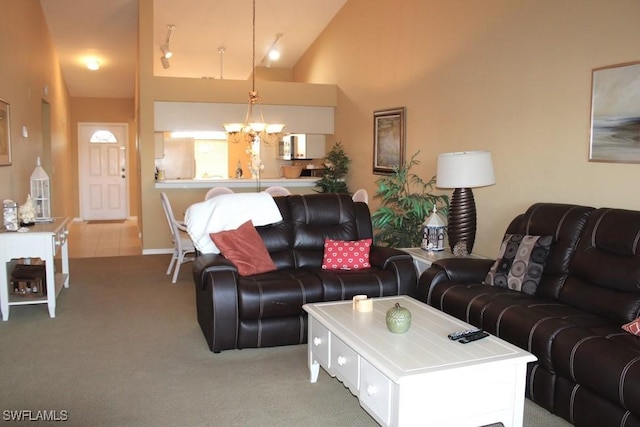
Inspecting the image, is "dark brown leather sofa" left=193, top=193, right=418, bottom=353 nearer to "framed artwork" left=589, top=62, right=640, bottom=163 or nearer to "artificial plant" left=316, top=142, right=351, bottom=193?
"framed artwork" left=589, top=62, right=640, bottom=163

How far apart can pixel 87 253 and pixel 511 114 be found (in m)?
5.87

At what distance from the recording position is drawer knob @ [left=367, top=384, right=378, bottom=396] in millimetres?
2555

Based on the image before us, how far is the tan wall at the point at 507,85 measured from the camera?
3854 millimetres

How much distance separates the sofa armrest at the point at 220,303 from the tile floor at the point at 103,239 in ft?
14.0

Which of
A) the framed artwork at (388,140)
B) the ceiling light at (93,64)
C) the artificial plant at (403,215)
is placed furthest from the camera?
the ceiling light at (93,64)

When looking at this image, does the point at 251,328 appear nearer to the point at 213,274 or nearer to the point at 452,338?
the point at 213,274

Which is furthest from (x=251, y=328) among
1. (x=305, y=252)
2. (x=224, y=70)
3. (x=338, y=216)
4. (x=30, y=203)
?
(x=224, y=70)

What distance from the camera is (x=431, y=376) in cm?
239

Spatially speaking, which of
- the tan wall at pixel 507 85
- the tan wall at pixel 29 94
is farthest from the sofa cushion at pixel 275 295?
the tan wall at pixel 29 94

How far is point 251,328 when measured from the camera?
384 centimetres

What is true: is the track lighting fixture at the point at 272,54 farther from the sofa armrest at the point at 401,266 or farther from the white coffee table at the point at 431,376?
the white coffee table at the point at 431,376

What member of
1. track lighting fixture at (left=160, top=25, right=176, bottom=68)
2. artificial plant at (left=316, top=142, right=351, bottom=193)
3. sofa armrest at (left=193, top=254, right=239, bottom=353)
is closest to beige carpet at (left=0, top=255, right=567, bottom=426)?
sofa armrest at (left=193, top=254, right=239, bottom=353)

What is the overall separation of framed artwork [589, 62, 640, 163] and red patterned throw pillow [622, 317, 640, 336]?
1214 mm

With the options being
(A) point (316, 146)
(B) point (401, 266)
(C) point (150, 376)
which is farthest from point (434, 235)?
(A) point (316, 146)
